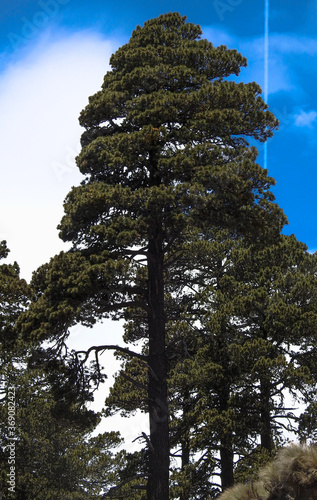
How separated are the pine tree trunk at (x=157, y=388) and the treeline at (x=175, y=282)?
0.03 m

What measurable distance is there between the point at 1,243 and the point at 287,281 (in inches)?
420

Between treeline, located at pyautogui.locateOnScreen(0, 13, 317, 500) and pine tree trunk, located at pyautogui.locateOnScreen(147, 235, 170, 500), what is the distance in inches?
1.3

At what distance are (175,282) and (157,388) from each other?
3.75m

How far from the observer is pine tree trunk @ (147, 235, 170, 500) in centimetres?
1288

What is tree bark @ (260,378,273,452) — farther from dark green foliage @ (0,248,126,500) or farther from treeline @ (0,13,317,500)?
dark green foliage @ (0,248,126,500)

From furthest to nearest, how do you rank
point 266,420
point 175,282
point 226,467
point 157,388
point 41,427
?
point 41,427 → point 266,420 → point 226,467 → point 175,282 → point 157,388

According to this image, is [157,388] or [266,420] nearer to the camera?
[157,388]

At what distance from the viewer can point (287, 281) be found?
19.9m

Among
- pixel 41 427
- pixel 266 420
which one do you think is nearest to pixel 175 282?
pixel 266 420

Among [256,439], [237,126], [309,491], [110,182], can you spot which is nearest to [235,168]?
[237,126]

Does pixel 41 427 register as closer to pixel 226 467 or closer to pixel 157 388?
pixel 226 467

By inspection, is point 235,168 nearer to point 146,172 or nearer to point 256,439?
point 146,172

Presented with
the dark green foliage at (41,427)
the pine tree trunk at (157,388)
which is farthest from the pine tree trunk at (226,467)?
the pine tree trunk at (157,388)

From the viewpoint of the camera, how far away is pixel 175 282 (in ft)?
53.5
